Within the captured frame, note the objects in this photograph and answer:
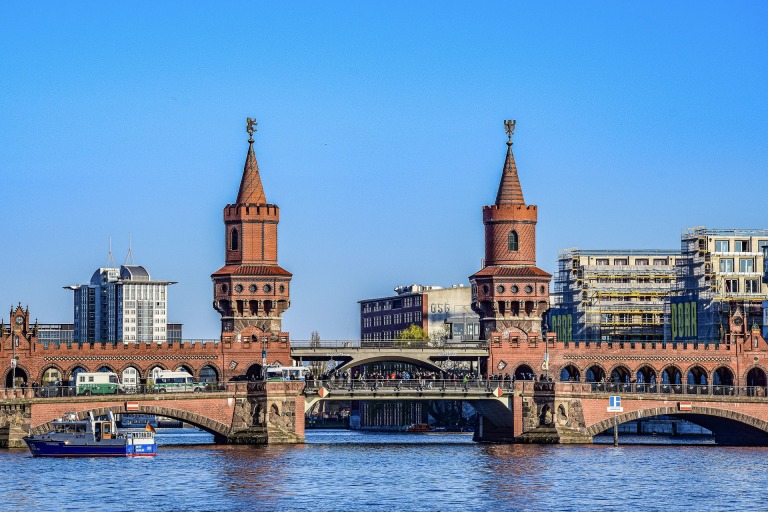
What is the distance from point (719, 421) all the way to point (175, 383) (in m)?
45.9

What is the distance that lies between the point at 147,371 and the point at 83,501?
66614 millimetres

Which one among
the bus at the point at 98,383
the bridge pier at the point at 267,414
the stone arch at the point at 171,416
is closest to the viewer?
the stone arch at the point at 171,416

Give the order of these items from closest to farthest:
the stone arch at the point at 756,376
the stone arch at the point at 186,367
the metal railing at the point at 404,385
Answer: the metal railing at the point at 404,385, the stone arch at the point at 186,367, the stone arch at the point at 756,376

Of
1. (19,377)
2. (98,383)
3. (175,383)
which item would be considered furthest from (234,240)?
(98,383)

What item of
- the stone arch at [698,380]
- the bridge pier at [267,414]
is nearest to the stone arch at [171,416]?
the bridge pier at [267,414]

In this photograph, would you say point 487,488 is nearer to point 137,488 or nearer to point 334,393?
point 137,488

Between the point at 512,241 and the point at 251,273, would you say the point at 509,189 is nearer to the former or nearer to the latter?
the point at 512,241

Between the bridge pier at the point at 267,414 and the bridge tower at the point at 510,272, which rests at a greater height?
the bridge tower at the point at 510,272

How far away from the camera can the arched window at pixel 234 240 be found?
181 metres

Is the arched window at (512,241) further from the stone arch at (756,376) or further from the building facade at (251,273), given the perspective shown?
the stone arch at (756,376)

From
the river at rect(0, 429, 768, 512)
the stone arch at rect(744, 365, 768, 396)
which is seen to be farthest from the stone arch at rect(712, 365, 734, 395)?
the river at rect(0, 429, 768, 512)

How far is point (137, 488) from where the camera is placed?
113 meters

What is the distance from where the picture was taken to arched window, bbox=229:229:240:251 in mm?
181250

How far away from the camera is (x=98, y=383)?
156000 mm
